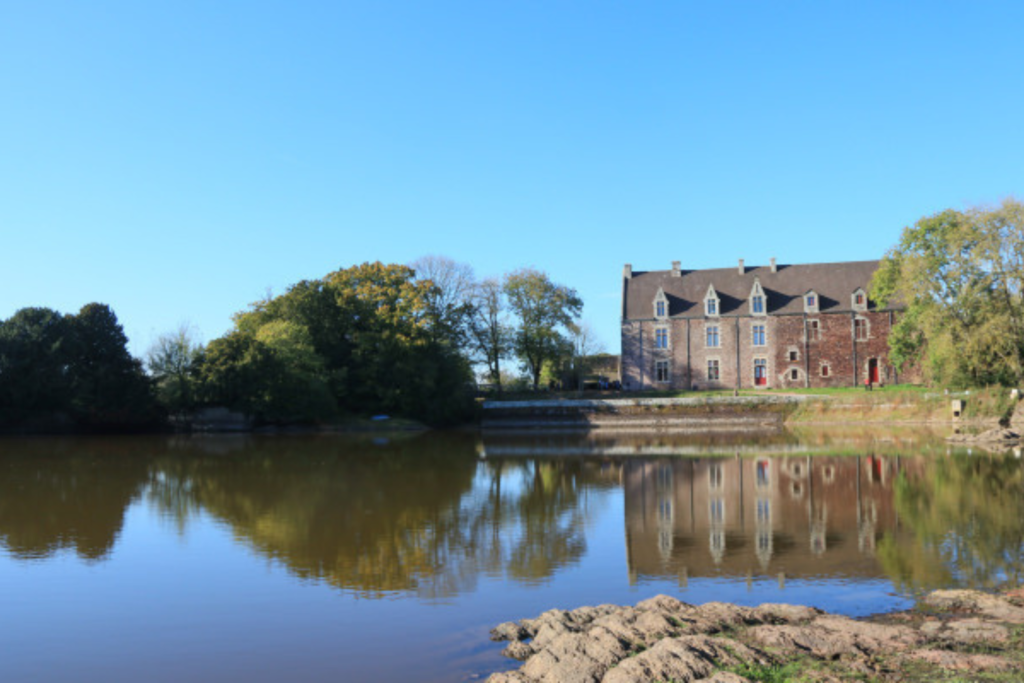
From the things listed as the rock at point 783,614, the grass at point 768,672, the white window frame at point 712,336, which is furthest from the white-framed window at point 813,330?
the grass at point 768,672

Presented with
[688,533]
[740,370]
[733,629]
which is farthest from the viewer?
[740,370]

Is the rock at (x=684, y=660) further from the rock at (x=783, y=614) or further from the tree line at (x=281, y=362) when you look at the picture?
the tree line at (x=281, y=362)

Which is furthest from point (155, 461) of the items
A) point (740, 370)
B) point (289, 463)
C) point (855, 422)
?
point (740, 370)

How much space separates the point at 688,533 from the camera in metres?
14.7

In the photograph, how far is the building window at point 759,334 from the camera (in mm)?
64250

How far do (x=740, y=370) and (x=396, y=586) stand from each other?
2249 inches

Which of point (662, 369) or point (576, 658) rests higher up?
point (662, 369)

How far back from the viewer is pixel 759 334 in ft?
211

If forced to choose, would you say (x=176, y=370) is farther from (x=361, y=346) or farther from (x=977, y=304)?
(x=977, y=304)

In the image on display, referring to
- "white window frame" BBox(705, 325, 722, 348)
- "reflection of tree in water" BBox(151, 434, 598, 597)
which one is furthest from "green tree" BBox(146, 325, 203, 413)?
"white window frame" BBox(705, 325, 722, 348)

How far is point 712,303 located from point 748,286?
3.40 metres

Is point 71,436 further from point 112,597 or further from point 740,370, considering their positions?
point 740,370

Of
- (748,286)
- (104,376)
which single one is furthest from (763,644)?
(748,286)

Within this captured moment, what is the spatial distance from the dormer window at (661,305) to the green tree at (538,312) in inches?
274
